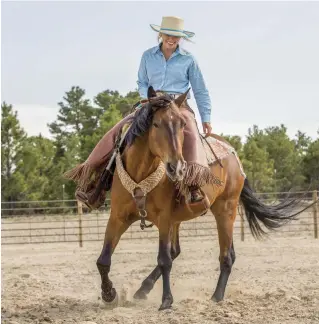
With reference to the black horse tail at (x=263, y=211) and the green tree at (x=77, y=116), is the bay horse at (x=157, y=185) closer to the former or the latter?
the black horse tail at (x=263, y=211)

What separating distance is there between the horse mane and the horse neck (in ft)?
0.23

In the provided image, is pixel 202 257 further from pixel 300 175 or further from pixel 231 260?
pixel 300 175

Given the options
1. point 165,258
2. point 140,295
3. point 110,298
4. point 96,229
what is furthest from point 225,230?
point 96,229

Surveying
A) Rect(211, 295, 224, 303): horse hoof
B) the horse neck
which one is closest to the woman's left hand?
the horse neck

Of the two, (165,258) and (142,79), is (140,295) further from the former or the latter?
(142,79)

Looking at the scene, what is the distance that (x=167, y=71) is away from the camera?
5.70m

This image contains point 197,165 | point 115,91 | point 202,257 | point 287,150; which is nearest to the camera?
point 197,165

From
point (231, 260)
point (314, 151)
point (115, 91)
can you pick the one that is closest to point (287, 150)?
point (314, 151)

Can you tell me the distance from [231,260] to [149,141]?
2.35 meters

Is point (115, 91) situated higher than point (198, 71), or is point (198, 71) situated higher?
point (115, 91)

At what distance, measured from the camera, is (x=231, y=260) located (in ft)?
22.2

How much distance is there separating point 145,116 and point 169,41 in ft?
3.19

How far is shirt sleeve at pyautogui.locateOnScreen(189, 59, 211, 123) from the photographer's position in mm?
5863

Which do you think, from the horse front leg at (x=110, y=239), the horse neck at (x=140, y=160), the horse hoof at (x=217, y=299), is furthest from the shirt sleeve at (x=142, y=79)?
the horse hoof at (x=217, y=299)
